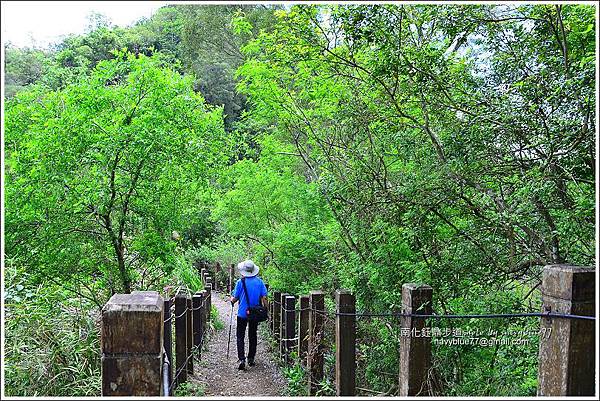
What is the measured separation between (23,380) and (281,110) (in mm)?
4668

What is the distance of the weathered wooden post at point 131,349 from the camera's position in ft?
5.48

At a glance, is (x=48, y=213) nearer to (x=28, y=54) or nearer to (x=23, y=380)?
(x=23, y=380)

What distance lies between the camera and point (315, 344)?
207 inches

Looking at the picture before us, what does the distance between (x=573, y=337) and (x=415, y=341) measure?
0.99m

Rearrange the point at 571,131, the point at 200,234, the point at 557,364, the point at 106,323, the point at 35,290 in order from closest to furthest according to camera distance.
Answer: the point at 106,323 → the point at 557,364 → the point at 571,131 → the point at 35,290 → the point at 200,234

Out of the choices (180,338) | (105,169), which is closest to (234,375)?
(180,338)

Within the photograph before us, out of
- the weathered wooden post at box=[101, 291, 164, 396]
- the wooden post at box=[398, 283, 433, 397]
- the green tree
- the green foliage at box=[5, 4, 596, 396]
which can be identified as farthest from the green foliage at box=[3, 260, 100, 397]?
the weathered wooden post at box=[101, 291, 164, 396]

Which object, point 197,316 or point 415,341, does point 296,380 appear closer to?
point 197,316

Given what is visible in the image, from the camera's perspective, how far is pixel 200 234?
20.0 metres

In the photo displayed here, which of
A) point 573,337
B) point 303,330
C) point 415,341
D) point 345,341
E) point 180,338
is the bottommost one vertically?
point 303,330

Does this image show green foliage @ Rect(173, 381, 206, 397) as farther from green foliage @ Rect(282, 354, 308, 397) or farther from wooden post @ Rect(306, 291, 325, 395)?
wooden post @ Rect(306, 291, 325, 395)

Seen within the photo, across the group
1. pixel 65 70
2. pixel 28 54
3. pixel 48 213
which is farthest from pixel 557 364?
pixel 28 54

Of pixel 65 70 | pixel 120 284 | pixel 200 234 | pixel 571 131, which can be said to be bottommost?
pixel 200 234

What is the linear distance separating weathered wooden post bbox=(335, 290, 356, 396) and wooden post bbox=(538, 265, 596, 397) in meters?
1.95
